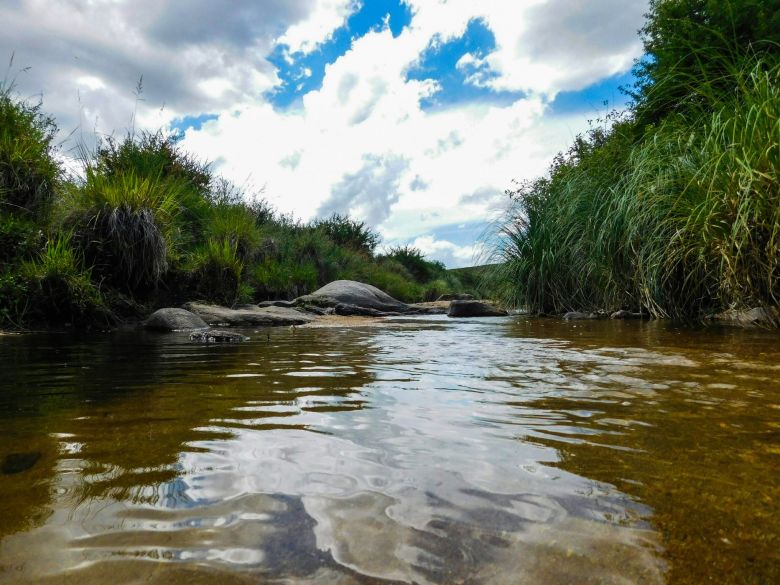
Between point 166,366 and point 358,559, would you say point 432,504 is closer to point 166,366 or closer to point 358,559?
point 358,559

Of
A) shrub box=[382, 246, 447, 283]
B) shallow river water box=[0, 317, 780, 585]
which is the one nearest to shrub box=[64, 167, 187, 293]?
shallow river water box=[0, 317, 780, 585]

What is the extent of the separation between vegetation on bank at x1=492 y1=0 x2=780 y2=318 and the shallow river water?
182cm

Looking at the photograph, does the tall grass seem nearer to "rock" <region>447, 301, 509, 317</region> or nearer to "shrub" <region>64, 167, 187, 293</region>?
"rock" <region>447, 301, 509, 317</region>

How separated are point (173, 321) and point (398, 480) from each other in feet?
18.6

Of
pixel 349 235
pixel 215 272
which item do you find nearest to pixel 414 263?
pixel 349 235

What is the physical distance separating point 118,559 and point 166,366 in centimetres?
237

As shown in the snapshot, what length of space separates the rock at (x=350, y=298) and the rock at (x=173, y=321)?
4580 mm

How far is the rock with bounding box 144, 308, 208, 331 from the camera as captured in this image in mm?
6043

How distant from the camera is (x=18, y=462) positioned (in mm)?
1213

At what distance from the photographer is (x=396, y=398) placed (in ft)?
6.27

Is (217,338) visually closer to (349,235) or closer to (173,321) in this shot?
(173,321)

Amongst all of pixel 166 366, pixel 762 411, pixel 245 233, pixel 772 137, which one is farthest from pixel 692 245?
pixel 245 233

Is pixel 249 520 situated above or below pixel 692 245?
below

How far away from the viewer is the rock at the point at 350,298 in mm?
11398
